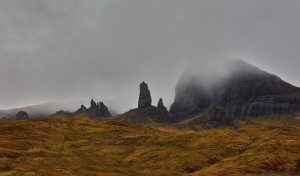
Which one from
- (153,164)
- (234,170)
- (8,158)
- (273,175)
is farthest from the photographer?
(153,164)

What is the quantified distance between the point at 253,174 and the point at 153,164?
50.2 metres

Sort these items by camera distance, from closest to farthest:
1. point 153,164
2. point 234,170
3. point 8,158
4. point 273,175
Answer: point 273,175
point 234,170
point 8,158
point 153,164

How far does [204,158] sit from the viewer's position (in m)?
194

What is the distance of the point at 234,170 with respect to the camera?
6314 inches

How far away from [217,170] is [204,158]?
104ft

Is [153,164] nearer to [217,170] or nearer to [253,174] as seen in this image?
[217,170]

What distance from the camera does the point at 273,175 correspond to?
147 metres

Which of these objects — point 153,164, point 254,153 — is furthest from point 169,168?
point 254,153

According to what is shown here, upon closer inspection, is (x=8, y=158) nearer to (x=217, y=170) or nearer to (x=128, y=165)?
(x=128, y=165)

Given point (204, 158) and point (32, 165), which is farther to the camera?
point (204, 158)

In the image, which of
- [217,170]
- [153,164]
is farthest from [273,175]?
[153,164]

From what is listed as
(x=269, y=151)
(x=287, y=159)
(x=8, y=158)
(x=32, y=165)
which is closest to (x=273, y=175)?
(x=287, y=159)

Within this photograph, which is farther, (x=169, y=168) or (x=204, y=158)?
(x=204, y=158)

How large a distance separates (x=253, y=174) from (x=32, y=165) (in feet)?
268
